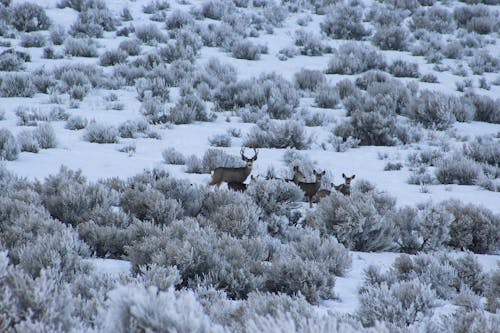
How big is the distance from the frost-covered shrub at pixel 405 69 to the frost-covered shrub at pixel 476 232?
10244mm

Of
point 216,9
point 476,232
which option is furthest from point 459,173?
point 216,9

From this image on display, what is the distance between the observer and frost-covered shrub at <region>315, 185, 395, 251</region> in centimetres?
680

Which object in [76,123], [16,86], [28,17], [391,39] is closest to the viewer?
[76,123]

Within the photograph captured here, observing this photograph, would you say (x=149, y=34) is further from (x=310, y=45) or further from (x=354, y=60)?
(x=354, y=60)

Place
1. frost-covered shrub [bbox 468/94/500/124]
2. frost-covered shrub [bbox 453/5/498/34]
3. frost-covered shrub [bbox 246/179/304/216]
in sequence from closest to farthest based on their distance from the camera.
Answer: frost-covered shrub [bbox 246/179/304/216] < frost-covered shrub [bbox 468/94/500/124] < frost-covered shrub [bbox 453/5/498/34]

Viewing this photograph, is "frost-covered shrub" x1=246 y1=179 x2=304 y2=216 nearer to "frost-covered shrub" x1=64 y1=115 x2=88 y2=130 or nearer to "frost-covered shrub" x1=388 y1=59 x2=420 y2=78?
"frost-covered shrub" x1=64 y1=115 x2=88 y2=130

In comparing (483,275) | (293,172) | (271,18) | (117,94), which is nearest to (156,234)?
(483,275)

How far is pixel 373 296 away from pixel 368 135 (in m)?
7.96

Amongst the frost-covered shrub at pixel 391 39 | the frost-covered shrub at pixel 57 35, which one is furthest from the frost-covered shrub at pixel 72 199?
the frost-covered shrub at pixel 391 39

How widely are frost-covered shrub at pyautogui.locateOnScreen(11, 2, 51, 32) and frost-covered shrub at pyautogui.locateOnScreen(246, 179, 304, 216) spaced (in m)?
13.7

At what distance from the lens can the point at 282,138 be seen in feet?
37.8

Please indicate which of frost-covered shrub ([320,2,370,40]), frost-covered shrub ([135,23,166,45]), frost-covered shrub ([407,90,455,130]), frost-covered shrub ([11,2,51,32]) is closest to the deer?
frost-covered shrub ([407,90,455,130])

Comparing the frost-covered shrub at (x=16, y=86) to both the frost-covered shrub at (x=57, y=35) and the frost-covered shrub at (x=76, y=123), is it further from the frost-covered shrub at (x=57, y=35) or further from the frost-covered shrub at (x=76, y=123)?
the frost-covered shrub at (x=57, y=35)

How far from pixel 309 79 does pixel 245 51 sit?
3.12 metres
